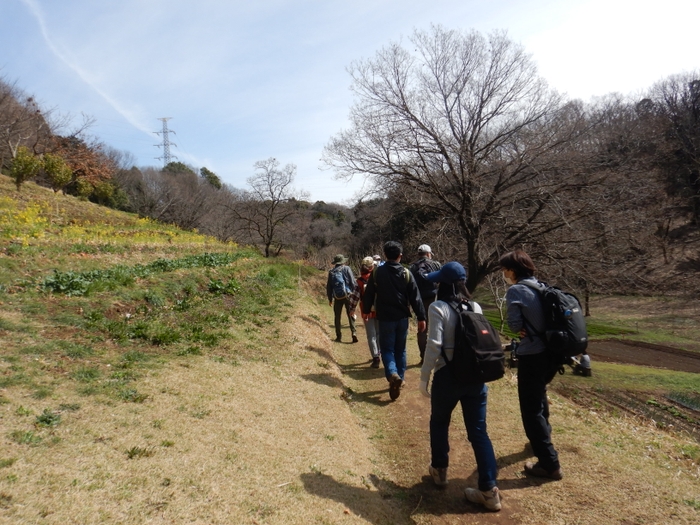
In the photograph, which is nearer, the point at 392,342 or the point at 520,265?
the point at 520,265

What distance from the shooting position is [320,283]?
19.4 meters

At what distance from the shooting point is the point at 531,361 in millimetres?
3625

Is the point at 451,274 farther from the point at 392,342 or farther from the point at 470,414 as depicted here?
the point at 392,342

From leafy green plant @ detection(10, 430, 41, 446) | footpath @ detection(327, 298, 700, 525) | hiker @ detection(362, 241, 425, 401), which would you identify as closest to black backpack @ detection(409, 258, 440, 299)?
hiker @ detection(362, 241, 425, 401)

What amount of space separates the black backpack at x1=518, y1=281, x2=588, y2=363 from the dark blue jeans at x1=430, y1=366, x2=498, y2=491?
2.25ft

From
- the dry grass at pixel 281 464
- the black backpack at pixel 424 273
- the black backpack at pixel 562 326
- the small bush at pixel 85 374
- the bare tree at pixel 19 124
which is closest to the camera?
the dry grass at pixel 281 464

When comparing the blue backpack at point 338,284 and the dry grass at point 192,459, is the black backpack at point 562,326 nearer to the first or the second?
the dry grass at point 192,459

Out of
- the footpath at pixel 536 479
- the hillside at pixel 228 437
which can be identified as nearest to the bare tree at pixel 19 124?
the hillside at pixel 228 437

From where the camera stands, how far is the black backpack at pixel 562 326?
3.37 meters

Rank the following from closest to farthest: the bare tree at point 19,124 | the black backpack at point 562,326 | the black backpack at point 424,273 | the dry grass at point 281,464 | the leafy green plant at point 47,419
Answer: the dry grass at point 281,464, the leafy green plant at point 47,419, the black backpack at point 562,326, the black backpack at point 424,273, the bare tree at point 19,124

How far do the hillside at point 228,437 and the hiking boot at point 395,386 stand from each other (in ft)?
0.35

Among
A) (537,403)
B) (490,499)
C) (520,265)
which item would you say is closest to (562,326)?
(520,265)

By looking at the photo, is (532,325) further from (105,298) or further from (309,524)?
(105,298)

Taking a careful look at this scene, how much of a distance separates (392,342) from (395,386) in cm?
59
